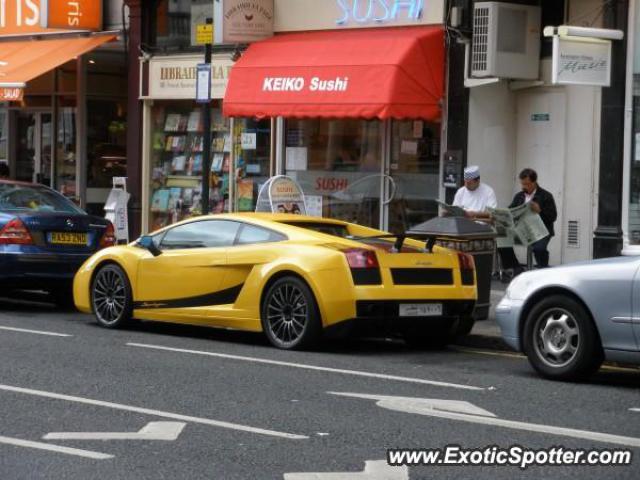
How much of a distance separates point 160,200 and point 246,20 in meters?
4.14

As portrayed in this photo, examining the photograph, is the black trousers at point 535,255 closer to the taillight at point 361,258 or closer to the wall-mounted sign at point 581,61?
the wall-mounted sign at point 581,61

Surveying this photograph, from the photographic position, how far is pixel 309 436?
7.68 metres

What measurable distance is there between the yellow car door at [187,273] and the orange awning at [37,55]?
9.23m

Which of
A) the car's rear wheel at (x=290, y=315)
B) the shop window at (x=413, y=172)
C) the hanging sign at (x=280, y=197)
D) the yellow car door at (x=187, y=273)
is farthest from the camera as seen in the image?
the shop window at (x=413, y=172)

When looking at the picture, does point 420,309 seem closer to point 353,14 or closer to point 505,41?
point 505,41

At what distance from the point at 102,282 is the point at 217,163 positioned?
7.75 metres

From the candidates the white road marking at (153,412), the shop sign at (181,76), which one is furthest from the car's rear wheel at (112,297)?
the shop sign at (181,76)

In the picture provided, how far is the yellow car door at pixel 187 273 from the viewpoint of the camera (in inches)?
492

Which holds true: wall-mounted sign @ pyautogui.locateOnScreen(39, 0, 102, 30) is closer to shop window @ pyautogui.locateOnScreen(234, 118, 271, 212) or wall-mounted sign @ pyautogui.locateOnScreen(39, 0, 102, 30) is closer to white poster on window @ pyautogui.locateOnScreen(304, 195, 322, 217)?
shop window @ pyautogui.locateOnScreen(234, 118, 271, 212)

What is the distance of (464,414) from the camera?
8484mm

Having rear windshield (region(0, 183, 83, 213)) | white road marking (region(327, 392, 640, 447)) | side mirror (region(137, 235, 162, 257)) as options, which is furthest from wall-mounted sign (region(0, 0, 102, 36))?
white road marking (region(327, 392, 640, 447))

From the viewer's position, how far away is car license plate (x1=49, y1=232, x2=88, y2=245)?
15.3 meters

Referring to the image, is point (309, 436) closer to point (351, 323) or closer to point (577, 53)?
point (351, 323)

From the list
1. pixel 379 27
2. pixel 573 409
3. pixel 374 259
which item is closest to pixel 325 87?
pixel 379 27
